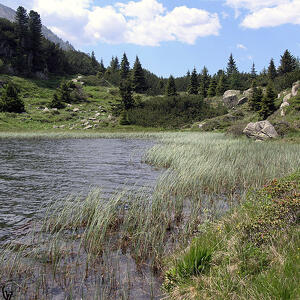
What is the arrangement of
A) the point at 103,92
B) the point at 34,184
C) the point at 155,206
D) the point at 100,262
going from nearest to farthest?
the point at 100,262 → the point at 155,206 → the point at 34,184 → the point at 103,92

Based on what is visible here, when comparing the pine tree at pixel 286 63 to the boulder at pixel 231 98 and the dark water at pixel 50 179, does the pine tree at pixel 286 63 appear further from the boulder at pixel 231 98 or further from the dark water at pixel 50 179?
the dark water at pixel 50 179

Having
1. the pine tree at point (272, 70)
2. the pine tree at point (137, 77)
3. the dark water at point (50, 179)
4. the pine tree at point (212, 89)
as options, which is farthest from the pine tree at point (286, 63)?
the dark water at point (50, 179)

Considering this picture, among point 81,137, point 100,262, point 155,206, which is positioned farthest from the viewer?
point 81,137

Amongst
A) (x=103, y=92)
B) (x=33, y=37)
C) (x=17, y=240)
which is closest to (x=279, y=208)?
(x=17, y=240)

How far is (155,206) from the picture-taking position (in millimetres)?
6426

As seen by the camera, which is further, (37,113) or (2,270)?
(37,113)

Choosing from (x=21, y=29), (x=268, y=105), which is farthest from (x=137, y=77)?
(x=268, y=105)

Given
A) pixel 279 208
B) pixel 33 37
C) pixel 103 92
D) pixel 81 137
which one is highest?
pixel 33 37

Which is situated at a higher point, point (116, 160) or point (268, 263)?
point (268, 263)

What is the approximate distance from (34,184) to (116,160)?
21.3ft

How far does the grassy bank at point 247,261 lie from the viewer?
2.98 m

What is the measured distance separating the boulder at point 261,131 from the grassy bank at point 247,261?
66.0ft

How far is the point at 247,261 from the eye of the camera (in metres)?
3.64

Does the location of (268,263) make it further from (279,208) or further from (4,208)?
(4,208)
